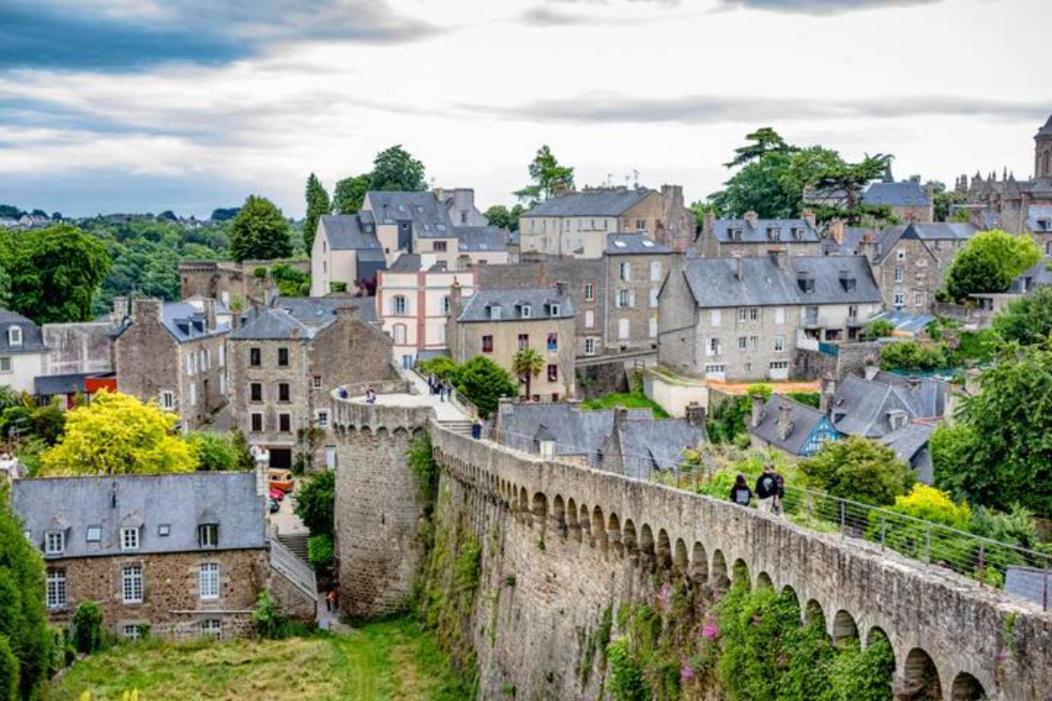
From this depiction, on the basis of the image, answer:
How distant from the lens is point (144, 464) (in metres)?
42.6

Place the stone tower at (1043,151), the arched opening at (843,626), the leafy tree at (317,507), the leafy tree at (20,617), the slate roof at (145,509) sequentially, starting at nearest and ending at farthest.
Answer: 1. the arched opening at (843,626)
2. the leafy tree at (20,617)
3. the slate roof at (145,509)
4. the leafy tree at (317,507)
5. the stone tower at (1043,151)

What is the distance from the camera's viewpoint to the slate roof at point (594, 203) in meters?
78.1

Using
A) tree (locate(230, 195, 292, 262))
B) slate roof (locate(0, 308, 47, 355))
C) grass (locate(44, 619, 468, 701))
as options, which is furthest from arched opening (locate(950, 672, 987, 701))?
tree (locate(230, 195, 292, 262))

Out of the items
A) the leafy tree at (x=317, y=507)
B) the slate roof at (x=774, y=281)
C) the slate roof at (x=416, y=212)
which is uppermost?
the slate roof at (x=416, y=212)

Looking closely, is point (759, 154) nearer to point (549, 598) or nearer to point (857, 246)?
point (857, 246)

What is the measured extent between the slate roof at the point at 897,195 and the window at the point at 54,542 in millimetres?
67803

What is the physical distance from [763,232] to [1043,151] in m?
52.6

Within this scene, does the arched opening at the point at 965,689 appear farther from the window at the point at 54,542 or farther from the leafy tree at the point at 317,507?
the leafy tree at the point at 317,507

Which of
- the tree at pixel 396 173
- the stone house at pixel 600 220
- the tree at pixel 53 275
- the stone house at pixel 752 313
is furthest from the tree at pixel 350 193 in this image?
the stone house at pixel 752 313

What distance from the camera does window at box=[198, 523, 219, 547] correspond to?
120 feet

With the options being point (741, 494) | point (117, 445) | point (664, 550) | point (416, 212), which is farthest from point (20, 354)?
point (741, 494)

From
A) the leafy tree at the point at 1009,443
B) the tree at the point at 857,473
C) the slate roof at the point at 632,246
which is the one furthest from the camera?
the slate roof at the point at 632,246

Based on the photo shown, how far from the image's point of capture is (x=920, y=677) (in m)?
13.0

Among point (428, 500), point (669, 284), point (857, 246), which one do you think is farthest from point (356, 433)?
point (857, 246)
